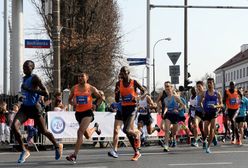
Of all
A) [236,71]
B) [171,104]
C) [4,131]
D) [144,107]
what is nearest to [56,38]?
[4,131]

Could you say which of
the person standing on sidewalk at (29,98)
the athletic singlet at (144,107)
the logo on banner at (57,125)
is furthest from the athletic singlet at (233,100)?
the person standing on sidewalk at (29,98)

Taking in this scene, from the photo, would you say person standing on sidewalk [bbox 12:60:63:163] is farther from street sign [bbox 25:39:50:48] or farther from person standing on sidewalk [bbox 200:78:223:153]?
street sign [bbox 25:39:50:48]

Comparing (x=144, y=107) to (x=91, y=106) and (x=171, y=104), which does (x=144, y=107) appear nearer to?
(x=171, y=104)

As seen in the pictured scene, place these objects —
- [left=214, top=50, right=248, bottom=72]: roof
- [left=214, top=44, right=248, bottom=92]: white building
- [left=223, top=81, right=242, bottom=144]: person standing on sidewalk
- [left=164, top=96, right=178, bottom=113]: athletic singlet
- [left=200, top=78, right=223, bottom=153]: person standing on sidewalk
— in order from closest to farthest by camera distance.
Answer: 1. [left=200, top=78, right=223, bottom=153]: person standing on sidewalk
2. [left=164, top=96, right=178, bottom=113]: athletic singlet
3. [left=223, top=81, right=242, bottom=144]: person standing on sidewalk
4. [left=214, top=44, right=248, bottom=92]: white building
5. [left=214, top=50, right=248, bottom=72]: roof

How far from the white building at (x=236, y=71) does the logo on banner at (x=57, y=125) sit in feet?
308

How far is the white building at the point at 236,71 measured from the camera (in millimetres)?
113887

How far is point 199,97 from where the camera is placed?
14648 mm

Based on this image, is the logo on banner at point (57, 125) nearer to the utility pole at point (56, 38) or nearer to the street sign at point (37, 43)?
the utility pole at point (56, 38)

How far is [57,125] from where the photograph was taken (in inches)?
663

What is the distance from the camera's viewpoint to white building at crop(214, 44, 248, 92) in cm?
11389

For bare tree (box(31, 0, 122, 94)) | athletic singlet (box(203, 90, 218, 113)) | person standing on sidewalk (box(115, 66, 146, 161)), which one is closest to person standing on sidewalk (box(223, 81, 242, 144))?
athletic singlet (box(203, 90, 218, 113))

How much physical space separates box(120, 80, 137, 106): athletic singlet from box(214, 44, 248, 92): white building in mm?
98065

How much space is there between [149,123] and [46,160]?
570 centimetres

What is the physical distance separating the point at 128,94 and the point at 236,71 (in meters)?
113
